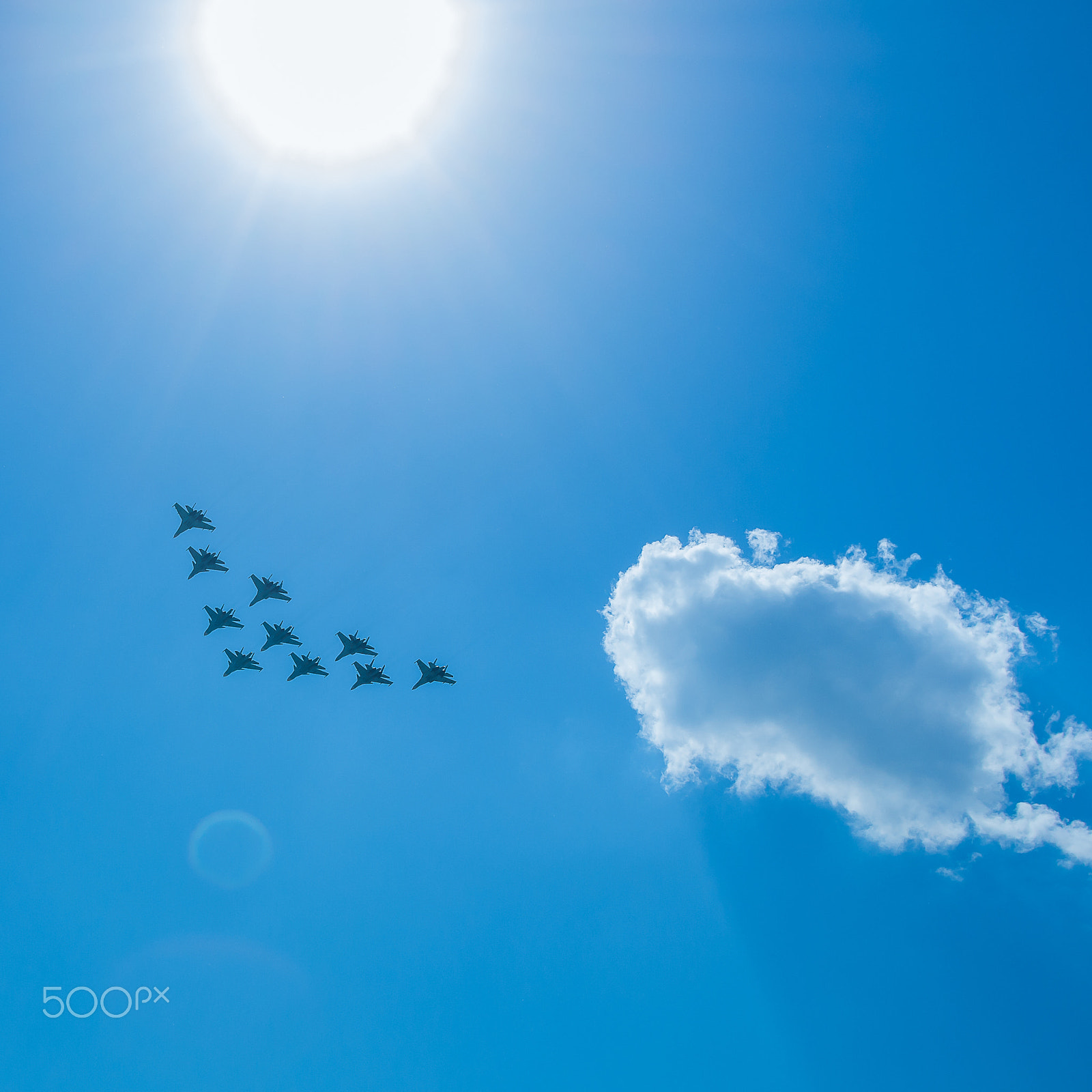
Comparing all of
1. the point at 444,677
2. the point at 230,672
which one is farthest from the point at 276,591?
the point at 444,677

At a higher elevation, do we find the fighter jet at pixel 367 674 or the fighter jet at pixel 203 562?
the fighter jet at pixel 203 562

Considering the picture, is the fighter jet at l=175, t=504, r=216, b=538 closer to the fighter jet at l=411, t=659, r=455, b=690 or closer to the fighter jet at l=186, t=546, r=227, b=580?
the fighter jet at l=186, t=546, r=227, b=580

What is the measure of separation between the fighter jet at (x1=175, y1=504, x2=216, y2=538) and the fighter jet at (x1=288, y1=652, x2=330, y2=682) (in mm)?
28161

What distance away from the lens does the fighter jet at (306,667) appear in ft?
388

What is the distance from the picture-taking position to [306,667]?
119m

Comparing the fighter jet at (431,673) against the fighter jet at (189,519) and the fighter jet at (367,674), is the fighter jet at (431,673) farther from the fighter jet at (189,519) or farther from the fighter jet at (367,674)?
the fighter jet at (189,519)

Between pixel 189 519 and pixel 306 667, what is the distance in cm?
3319

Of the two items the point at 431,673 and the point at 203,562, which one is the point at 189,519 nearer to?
the point at 203,562

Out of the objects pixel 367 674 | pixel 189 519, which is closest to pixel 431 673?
pixel 367 674

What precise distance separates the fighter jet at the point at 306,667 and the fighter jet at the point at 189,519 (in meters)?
28.2

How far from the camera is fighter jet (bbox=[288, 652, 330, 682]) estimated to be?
4651 inches

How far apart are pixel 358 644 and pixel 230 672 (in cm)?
2574

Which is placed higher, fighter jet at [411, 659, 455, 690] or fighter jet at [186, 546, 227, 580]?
fighter jet at [186, 546, 227, 580]

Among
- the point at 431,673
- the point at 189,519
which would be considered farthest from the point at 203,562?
the point at 431,673
